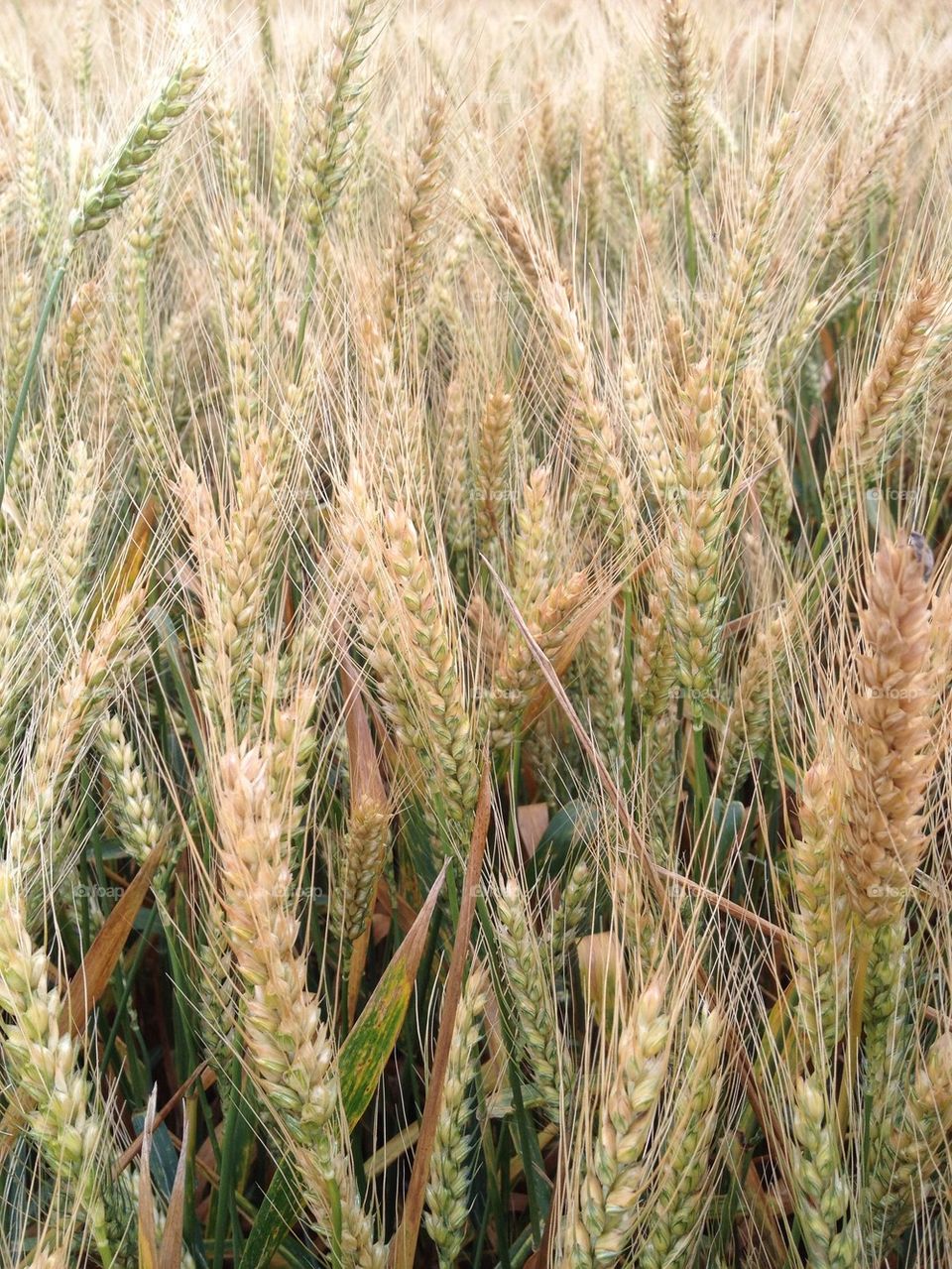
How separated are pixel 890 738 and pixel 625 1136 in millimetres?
354

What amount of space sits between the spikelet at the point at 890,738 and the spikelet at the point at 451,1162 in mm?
380

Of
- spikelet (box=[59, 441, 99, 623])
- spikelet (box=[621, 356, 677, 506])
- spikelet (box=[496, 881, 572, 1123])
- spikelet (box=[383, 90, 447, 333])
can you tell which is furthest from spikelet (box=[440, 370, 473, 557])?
spikelet (box=[496, 881, 572, 1123])

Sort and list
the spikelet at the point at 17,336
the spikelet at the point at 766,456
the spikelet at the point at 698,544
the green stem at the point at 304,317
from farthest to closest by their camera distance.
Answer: the spikelet at the point at 17,336
the green stem at the point at 304,317
the spikelet at the point at 766,456
the spikelet at the point at 698,544

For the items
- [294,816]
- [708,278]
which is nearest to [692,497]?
[294,816]

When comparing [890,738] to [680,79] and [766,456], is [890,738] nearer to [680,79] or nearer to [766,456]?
[766,456]

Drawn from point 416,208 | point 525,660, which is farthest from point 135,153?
point 525,660

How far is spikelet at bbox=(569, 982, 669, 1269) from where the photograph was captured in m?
0.74

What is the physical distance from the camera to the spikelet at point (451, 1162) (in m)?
0.92

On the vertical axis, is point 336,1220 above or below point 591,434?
below

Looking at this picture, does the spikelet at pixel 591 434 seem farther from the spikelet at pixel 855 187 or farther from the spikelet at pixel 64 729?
the spikelet at pixel 855 187

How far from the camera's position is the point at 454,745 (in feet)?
3.31

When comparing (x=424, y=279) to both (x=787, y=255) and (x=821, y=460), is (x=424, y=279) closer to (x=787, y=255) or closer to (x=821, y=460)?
(x=787, y=255)

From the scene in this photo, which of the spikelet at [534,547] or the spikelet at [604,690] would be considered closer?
the spikelet at [534,547]

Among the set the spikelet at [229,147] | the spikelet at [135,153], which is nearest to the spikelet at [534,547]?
the spikelet at [135,153]
